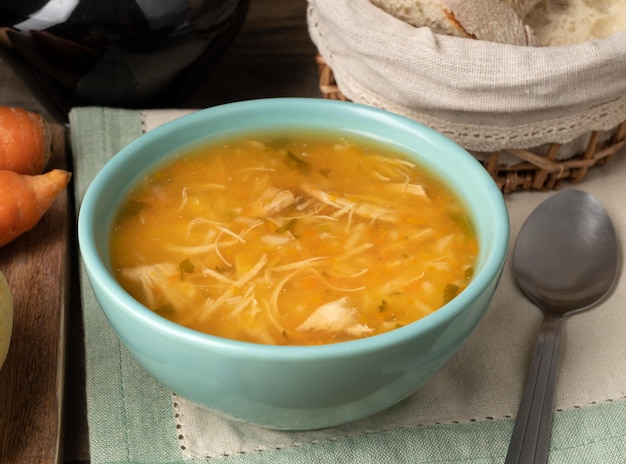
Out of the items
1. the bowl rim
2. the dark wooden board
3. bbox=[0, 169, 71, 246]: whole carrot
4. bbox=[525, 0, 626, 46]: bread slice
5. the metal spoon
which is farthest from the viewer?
bbox=[525, 0, 626, 46]: bread slice

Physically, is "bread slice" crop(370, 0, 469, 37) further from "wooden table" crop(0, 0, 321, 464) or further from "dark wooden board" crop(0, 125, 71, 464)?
"dark wooden board" crop(0, 125, 71, 464)

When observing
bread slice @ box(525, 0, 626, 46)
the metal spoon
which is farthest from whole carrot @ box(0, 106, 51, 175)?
bread slice @ box(525, 0, 626, 46)

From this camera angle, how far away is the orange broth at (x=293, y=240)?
4.42 feet

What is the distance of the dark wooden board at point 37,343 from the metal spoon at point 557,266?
84cm

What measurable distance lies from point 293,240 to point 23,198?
2.30 feet

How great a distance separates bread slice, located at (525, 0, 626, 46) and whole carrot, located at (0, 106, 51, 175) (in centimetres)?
126

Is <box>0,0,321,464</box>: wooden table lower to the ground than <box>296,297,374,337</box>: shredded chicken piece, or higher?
lower

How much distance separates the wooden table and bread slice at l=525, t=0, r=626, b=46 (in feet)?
2.27

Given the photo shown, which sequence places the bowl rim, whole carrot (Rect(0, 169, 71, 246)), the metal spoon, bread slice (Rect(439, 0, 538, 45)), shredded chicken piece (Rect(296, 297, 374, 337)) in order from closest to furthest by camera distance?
the bowl rim, shredded chicken piece (Rect(296, 297, 374, 337)), the metal spoon, whole carrot (Rect(0, 169, 71, 246)), bread slice (Rect(439, 0, 538, 45))

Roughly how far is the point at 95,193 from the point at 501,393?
2.70ft

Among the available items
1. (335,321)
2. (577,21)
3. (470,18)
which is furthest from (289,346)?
(577,21)

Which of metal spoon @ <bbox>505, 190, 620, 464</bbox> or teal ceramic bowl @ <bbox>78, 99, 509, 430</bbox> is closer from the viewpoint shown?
teal ceramic bowl @ <bbox>78, 99, 509, 430</bbox>

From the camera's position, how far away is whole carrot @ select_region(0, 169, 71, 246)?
71.5 inches

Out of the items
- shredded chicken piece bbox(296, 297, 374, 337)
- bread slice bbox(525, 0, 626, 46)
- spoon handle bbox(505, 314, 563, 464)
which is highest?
shredded chicken piece bbox(296, 297, 374, 337)
